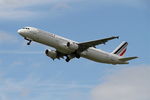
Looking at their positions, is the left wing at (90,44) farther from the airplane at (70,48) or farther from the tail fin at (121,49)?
the tail fin at (121,49)

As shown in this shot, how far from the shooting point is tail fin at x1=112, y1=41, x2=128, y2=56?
10641 cm

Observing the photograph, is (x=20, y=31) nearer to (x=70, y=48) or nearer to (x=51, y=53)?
(x=70, y=48)

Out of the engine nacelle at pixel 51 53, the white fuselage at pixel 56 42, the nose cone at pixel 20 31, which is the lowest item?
the white fuselage at pixel 56 42

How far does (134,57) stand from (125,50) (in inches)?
495

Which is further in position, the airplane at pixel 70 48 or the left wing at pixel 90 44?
the left wing at pixel 90 44

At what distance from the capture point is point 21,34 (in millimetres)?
92500

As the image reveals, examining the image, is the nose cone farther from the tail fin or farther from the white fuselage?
the tail fin

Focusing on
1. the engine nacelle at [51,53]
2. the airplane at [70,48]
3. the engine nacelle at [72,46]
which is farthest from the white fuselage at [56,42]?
the engine nacelle at [51,53]

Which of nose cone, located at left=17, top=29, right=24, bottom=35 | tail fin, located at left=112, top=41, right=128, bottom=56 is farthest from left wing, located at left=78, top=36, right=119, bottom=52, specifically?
tail fin, located at left=112, top=41, right=128, bottom=56

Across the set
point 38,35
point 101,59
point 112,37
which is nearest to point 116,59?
point 101,59

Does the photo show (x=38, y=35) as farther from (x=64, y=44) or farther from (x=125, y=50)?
(x=125, y=50)

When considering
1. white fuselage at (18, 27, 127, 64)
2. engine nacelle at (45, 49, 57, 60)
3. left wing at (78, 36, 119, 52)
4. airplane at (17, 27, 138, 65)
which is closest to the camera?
white fuselage at (18, 27, 127, 64)

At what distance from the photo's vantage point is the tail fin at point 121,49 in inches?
4189

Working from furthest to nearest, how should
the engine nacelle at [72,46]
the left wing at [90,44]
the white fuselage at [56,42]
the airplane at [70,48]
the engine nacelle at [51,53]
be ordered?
1. the engine nacelle at [51,53]
2. the engine nacelle at [72,46]
3. the left wing at [90,44]
4. the airplane at [70,48]
5. the white fuselage at [56,42]
